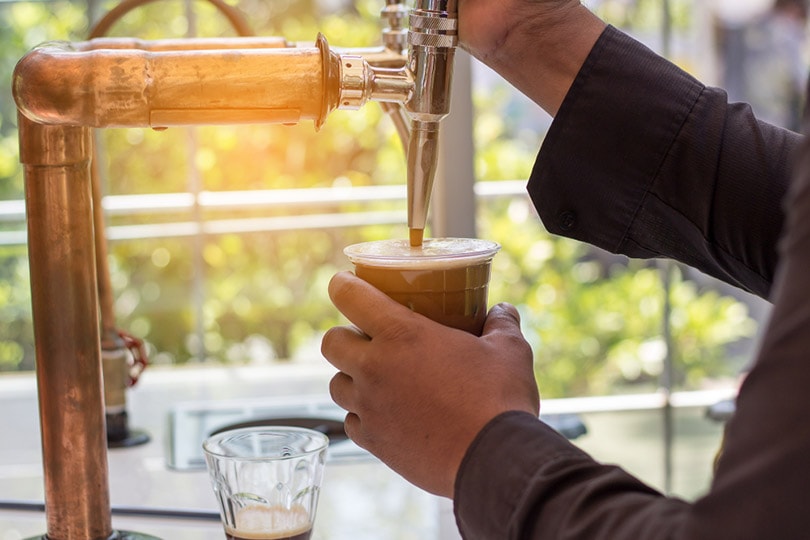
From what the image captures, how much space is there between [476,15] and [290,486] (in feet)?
1.49

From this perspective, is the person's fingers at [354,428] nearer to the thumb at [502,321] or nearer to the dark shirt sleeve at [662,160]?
the thumb at [502,321]

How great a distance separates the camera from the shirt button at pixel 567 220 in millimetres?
1008

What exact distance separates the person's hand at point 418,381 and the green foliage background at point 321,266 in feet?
10.5

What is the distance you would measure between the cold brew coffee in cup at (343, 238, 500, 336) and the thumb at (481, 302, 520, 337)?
1 centimetres

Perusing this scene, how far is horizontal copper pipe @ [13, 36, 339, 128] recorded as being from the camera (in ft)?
2.45

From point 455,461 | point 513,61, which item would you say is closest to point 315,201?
point 513,61

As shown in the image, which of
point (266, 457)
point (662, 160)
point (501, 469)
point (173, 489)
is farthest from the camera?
point (173, 489)

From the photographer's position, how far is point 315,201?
12.2 ft

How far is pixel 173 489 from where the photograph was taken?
3.84ft

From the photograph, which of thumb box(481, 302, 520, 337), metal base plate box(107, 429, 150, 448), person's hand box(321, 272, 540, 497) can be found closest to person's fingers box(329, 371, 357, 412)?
person's hand box(321, 272, 540, 497)

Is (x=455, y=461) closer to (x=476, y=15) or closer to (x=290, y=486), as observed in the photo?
(x=290, y=486)

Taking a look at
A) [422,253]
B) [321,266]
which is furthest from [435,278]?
[321,266]

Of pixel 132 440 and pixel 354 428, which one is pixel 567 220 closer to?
pixel 354 428

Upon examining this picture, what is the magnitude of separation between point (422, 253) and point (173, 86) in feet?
0.68
